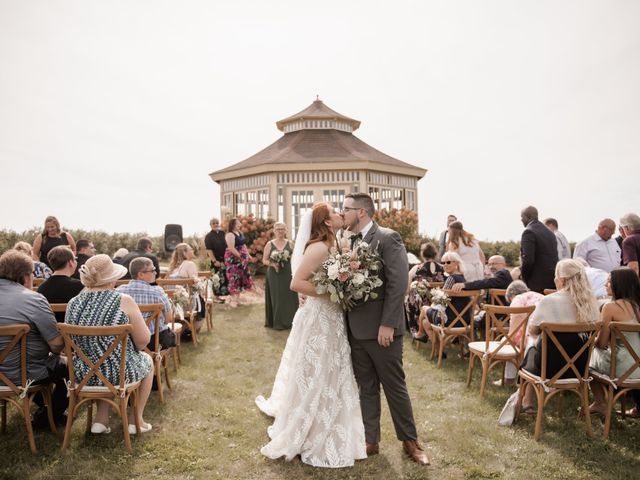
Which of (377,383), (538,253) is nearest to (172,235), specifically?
(538,253)

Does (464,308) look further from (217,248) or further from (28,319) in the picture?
(217,248)

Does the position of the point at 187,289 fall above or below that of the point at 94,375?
above

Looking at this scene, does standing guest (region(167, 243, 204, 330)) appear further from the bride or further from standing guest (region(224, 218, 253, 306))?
the bride

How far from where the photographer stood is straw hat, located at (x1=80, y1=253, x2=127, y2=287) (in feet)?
14.8

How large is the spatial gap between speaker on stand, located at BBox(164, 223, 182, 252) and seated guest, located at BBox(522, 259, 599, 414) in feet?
59.3

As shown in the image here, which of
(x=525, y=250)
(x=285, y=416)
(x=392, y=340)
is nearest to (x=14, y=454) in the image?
(x=285, y=416)

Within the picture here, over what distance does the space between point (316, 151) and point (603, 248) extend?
15461 millimetres

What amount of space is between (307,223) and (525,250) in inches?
153

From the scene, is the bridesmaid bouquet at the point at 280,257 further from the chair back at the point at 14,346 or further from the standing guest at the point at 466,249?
the chair back at the point at 14,346

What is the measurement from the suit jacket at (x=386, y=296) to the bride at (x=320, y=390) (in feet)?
0.90

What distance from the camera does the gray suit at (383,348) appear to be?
13.5ft

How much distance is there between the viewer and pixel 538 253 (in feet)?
24.3

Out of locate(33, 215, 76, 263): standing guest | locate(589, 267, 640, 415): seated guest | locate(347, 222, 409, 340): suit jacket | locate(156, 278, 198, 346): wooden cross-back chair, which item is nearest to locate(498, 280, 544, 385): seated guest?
locate(589, 267, 640, 415): seated guest

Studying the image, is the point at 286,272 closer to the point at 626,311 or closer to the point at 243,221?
the point at 626,311
